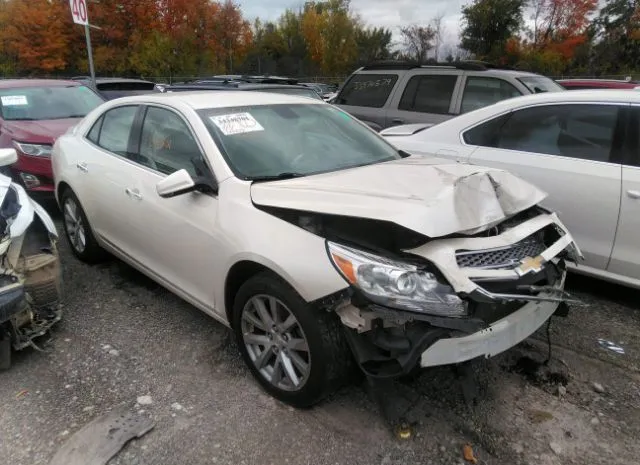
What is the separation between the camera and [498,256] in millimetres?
2541

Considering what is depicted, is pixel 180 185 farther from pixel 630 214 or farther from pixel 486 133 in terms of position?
pixel 630 214

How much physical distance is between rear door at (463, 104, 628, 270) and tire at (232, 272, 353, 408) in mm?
2198

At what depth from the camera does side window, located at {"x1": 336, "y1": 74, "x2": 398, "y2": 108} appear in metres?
7.70

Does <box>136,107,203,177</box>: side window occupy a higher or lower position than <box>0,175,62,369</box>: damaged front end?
higher

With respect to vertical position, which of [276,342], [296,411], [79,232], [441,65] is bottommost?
[296,411]

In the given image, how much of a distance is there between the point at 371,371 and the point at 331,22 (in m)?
54.7

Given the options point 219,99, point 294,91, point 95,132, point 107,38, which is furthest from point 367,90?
point 107,38

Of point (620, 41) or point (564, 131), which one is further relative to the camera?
point (620, 41)

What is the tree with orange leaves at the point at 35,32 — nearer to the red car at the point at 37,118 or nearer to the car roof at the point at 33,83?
the car roof at the point at 33,83

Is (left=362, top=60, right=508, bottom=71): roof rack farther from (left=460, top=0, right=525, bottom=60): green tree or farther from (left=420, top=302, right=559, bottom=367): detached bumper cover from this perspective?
(left=460, top=0, right=525, bottom=60): green tree

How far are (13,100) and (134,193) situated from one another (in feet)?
14.8

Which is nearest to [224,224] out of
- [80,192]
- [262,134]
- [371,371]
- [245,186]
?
[245,186]

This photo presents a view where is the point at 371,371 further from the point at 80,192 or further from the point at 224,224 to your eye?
the point at 80,192

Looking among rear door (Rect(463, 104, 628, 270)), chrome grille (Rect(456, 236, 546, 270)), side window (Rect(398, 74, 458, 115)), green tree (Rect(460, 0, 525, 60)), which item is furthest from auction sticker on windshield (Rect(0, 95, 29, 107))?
green tree (Rect(460, 0, 525, 60))
